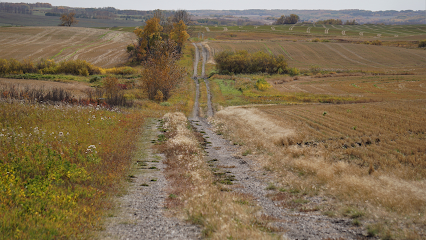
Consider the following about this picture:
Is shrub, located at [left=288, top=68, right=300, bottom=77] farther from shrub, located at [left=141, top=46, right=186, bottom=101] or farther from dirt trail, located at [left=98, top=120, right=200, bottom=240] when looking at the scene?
dirt trail, located at [left=98, top=120, right=200, bottom=240]

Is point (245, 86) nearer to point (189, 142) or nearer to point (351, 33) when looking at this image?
point (189, 142)

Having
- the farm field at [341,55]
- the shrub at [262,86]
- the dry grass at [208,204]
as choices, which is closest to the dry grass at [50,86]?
the dry grass at [208,204]

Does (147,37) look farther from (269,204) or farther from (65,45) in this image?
(269,204)

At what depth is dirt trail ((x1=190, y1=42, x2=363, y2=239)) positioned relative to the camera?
918 centimetres

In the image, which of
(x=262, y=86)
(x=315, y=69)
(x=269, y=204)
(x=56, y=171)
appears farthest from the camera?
(x=315, y=69)

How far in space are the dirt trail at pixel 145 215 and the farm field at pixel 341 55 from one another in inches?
3261

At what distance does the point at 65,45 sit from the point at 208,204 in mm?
114953

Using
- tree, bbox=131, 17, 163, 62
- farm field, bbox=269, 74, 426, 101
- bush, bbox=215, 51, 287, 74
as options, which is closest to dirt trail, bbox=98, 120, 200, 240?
farm field, bbox=269, 74, 426, 101

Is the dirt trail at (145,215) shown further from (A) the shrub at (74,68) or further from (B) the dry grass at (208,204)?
(A) the shrub at (74,68)

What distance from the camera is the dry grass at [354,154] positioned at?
1087 centimetres

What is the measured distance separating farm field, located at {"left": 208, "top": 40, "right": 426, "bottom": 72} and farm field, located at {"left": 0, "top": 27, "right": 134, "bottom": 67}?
1599 inches

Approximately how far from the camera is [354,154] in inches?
706

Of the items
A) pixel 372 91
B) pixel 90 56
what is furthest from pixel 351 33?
pixel 90 56

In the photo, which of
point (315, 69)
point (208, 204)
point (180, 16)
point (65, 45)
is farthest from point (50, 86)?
point (180, 16)
